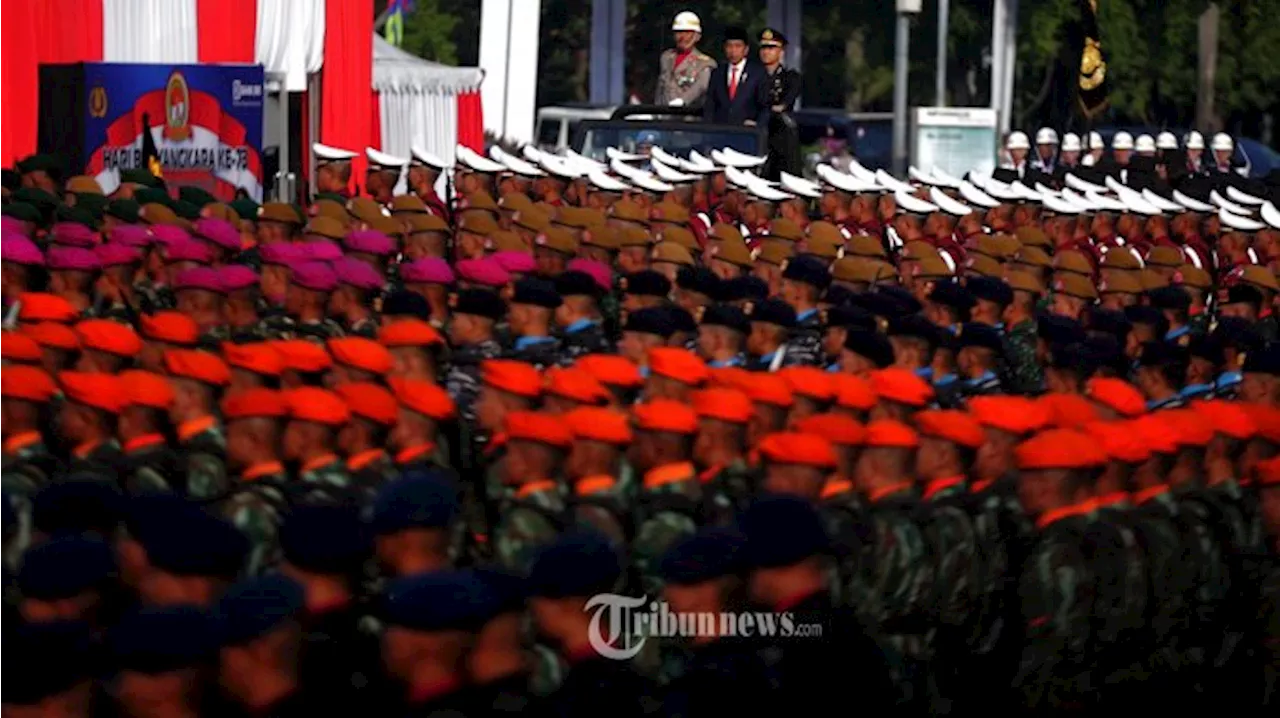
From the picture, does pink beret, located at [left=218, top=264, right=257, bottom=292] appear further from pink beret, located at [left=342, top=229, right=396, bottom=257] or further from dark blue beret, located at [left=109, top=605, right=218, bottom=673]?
dark blue beret, located at [left=109, top=605, right=218, bottom=673]

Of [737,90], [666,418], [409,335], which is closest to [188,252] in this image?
[409,335]

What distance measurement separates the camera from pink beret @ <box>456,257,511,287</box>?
39.8 ft

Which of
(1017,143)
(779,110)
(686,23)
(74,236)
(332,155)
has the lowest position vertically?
(1017,143)

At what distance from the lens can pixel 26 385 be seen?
9.06 m

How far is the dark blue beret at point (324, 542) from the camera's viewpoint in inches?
267

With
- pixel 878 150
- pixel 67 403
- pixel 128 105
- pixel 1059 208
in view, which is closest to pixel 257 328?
pixel 67 403

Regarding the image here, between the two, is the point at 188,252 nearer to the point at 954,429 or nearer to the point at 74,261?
the point at 74,261

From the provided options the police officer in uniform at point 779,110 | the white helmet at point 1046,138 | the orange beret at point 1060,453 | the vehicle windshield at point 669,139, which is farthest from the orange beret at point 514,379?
the white helmet at point 1046,138

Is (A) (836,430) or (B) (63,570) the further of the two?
(A) (836,430)

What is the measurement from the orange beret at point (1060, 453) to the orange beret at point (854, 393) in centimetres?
97

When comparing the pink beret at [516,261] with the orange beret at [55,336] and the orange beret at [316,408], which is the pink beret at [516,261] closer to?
the orange beret at [55,336]

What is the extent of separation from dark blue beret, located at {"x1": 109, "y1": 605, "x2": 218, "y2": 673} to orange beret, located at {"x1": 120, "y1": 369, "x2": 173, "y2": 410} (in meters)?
3.16

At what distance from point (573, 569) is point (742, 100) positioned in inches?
527

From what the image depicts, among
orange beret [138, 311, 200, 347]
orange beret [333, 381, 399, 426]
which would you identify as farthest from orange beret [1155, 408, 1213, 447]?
orange beret [138, 311, 200, 347]
